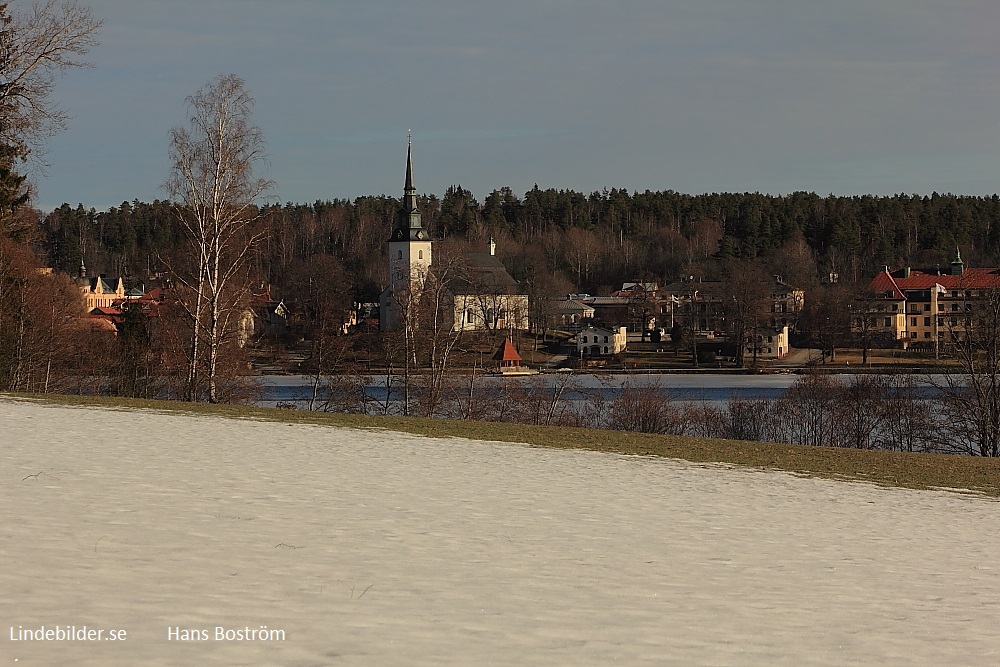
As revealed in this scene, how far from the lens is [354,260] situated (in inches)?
5659

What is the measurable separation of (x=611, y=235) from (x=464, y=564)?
163888 millimetres

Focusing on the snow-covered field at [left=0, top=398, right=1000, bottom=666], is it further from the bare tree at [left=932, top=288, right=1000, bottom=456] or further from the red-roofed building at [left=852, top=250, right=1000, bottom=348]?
the red-roofed building at [left=852, top=250, right=1000, bottom=348]

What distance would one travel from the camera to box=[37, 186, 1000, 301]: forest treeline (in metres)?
142

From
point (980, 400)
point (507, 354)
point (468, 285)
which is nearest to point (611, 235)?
point (468, 285)

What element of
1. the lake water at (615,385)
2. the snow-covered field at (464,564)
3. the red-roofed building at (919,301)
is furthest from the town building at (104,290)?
the snow-covered field at (464,564)

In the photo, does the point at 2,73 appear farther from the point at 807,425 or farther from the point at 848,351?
the point at 848,351

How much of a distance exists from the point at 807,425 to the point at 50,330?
31.1m

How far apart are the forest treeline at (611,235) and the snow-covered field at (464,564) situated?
Result: 11193 cm

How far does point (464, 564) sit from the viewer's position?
9367 mm

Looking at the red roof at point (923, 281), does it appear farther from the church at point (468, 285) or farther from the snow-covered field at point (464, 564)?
the snow-covered field at point (464, 564)

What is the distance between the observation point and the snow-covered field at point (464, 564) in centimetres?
676

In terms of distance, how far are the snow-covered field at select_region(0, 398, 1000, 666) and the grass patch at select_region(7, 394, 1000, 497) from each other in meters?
2.73

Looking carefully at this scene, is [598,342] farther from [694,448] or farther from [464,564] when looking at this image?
[464,564]

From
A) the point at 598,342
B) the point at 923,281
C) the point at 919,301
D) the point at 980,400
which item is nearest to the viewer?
the point at 980,400
